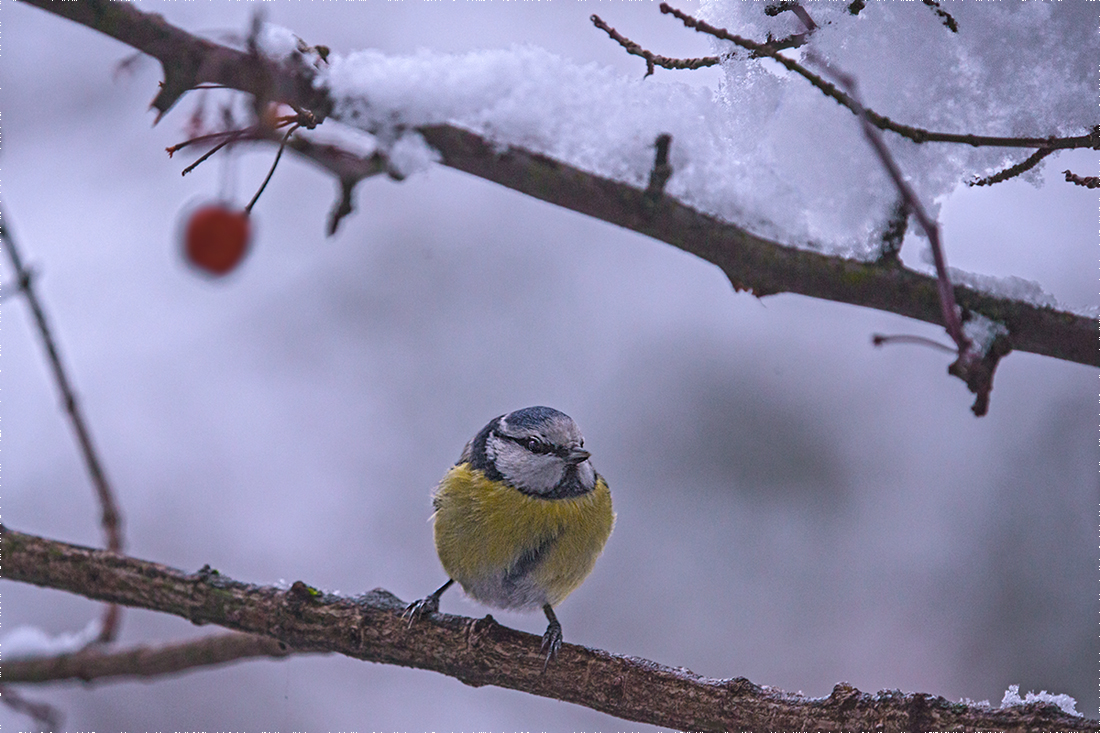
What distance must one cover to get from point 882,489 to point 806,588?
0.49 metres

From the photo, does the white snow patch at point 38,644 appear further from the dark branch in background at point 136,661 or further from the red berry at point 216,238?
the red berry at point 216,238

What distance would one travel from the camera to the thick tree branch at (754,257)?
3.35ft

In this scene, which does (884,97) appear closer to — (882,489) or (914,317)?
(914,317)

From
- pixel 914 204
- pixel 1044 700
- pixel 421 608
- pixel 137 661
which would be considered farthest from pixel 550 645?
pixel 914 204

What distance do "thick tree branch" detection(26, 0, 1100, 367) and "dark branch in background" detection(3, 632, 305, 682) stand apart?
1.34m

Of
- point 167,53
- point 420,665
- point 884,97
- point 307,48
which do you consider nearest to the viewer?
point 167,53

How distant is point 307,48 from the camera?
1.05m

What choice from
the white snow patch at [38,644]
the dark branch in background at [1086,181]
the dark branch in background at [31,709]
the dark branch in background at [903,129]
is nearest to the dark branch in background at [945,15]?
the dark branch in background at [903,129]

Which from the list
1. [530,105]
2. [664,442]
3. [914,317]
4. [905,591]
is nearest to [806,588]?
[905,591]

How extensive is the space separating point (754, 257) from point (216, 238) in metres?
0.64

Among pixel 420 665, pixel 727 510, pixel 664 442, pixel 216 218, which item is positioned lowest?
→ pixel 420 665

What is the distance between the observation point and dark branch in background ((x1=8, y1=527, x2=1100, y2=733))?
1.57m

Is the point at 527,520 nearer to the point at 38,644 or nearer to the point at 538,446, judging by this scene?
the point at 538,446

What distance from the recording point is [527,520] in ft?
6.43
